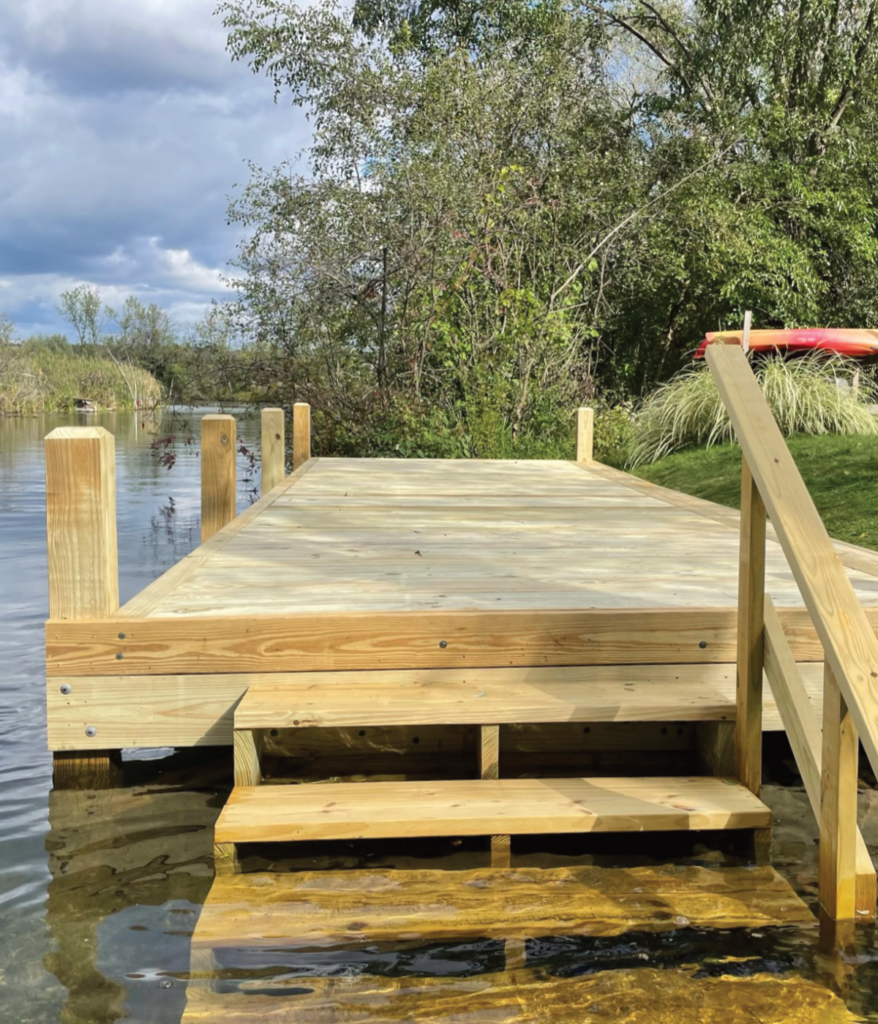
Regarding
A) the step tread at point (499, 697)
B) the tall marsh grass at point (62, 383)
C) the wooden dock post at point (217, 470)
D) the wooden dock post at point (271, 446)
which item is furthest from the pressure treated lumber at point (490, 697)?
the tall marsh grass at point (62, 383)

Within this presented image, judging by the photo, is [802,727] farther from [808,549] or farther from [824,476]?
[824,476]

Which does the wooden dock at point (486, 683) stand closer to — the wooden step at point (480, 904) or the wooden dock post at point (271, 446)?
the wooden step at point (480, 904)

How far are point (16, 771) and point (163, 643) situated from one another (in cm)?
98

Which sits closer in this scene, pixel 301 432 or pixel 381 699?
pixel 381 699

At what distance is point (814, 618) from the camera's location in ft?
6.05

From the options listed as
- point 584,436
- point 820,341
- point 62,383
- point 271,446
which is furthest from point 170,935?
point 62,383

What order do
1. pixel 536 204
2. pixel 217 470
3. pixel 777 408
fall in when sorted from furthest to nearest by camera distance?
1. pixel 536 204
2. pixel 777 408
3. pixel 217 470

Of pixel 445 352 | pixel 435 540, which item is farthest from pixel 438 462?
pixel 435 540

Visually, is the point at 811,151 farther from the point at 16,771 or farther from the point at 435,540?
the point at 16,771

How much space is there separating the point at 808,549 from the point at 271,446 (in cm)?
526

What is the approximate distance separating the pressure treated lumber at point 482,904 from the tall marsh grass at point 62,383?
97.9 ft

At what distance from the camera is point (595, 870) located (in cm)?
221

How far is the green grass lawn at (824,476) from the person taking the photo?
6.34 meters

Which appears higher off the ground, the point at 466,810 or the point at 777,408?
the point at 777,408
